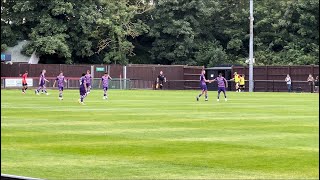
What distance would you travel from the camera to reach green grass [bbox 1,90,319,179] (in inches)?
543


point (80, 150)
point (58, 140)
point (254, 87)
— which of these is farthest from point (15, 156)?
point (254, 87)

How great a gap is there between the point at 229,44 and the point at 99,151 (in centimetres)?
6416

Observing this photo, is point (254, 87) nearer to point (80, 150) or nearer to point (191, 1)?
point (191, 1)

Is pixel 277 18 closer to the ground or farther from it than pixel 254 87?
farther from it

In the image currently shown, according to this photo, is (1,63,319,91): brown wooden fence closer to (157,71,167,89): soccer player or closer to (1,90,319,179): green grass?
(157,71,167,89): soccer player

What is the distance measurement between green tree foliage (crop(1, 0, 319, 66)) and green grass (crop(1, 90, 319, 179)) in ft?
165

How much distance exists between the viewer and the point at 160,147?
699 inches

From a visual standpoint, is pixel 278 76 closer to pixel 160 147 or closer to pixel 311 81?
pixel 311 81

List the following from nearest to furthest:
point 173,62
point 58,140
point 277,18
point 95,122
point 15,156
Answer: point 15,156
point 58,140
point 95,122
point 277,18
point 173,62

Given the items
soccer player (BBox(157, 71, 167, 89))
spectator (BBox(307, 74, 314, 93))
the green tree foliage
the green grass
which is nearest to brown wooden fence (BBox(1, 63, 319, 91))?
soccer player (BBox(157, 71, 167, 89))

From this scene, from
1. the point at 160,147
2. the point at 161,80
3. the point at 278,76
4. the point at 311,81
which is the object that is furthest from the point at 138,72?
the point at 160,147

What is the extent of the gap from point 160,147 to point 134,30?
215 feet

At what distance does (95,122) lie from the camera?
1014 inches

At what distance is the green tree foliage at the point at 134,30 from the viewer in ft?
262
